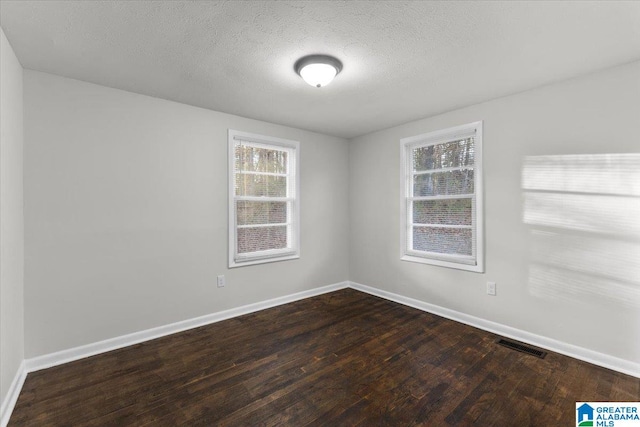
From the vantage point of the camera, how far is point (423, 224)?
3809mm

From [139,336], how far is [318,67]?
300 centimetres

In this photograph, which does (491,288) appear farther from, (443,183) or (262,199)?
(262,199)

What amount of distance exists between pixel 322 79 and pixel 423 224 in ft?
7.78

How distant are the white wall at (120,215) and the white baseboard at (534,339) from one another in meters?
2.07

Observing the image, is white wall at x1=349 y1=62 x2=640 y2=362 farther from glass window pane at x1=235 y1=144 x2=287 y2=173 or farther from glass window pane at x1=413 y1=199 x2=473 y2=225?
glass window pane at x1=235 y1=144 x2=287 y2=173

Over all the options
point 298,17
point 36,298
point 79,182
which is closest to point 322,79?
point 298,17

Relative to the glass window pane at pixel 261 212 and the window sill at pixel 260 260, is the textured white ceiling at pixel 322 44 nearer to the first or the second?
the glass window pane at pixel 261 212

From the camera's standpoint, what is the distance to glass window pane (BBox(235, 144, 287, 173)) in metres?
3.62

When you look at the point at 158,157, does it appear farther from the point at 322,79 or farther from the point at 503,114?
the point at 503,114

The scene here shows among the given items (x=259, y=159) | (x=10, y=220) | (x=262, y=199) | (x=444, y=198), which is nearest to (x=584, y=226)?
(x=444, y=198)

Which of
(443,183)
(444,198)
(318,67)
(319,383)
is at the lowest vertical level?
(319,383)

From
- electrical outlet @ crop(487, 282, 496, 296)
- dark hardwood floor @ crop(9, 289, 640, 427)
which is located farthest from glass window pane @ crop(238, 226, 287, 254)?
electrical outlet @ crop(487, 282, 496, 296)

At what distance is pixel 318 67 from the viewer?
2.21 metres

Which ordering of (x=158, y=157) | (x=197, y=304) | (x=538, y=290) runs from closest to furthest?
(x=538, y=290)
(x=158, y=157)
(x=197, y=304)
